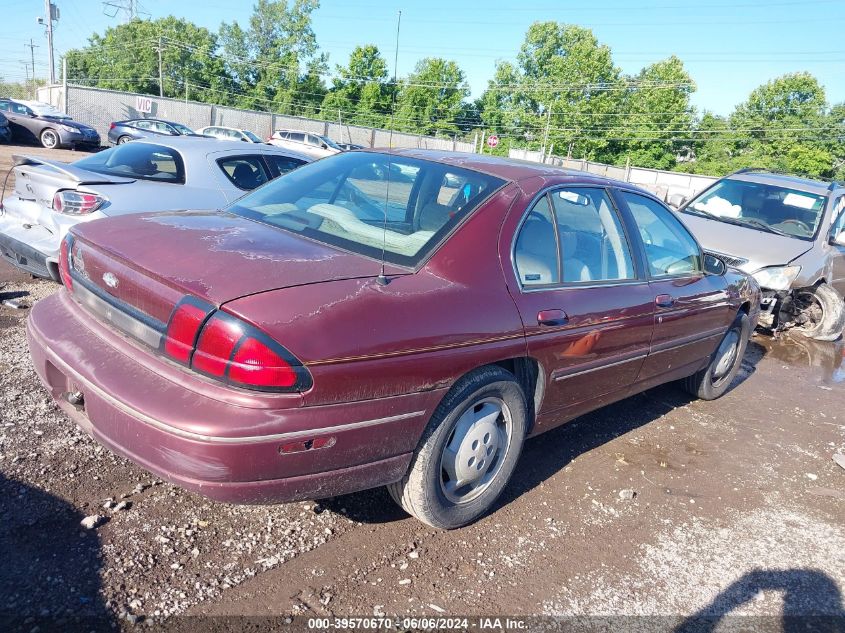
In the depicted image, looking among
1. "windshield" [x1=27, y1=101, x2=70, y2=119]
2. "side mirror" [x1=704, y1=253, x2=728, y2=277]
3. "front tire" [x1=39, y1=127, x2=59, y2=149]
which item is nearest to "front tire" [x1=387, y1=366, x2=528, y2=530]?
"side mirror" [x1=704, y1=253, x2=728, y2=277]

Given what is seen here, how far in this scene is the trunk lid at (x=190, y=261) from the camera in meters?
2.33

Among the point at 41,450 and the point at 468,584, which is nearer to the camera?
the point at 468,584

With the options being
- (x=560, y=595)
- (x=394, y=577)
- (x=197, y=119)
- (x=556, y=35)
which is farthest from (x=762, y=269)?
(x=556, y=35)

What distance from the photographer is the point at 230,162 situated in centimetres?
617

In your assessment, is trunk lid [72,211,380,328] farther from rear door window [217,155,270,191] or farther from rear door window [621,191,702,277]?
rear door window [217,155,270,191]

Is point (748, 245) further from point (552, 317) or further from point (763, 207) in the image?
point (552, 317)

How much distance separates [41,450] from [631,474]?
10.7 ft

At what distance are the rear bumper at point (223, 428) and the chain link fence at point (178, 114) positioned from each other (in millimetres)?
25908

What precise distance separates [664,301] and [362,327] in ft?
7.66

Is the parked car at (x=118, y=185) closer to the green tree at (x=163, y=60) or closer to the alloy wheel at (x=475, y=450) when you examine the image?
the alloy wheel at (x=475, y=450)

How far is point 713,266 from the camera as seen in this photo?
4617mm

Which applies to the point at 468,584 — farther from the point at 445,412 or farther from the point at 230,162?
the point at 230,162

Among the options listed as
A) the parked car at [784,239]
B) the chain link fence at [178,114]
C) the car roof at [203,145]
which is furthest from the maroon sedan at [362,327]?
the chain link fence at [178,114]

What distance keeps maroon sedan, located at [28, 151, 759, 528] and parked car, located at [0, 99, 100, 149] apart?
75.2 feet
